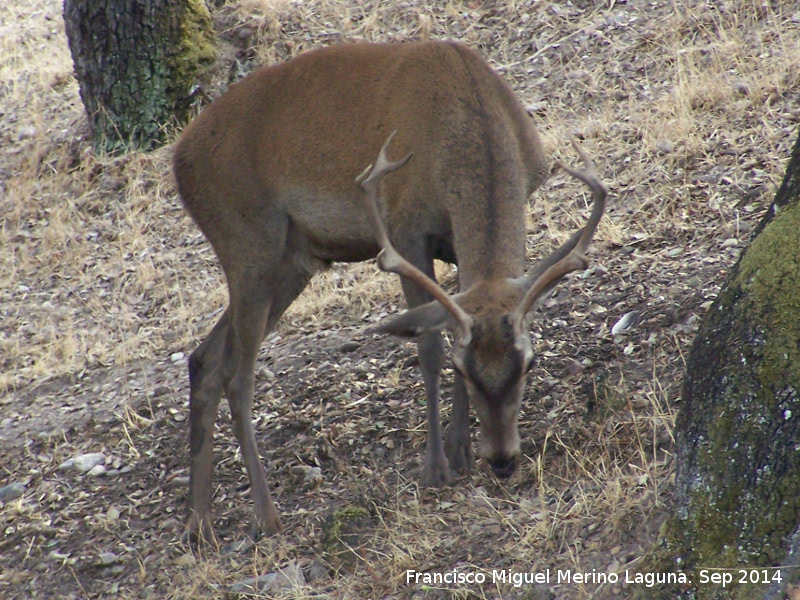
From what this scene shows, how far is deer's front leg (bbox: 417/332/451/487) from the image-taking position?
5.31 metres

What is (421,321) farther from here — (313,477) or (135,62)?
(135,62)

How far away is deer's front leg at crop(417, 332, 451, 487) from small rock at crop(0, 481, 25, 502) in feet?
8.47

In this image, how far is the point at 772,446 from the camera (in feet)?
10.6

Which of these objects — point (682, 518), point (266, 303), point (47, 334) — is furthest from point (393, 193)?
point (47, 334)

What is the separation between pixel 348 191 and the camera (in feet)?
18.4

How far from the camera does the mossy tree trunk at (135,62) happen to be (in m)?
9.74

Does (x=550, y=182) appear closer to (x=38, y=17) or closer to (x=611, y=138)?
(x=611, y=138)

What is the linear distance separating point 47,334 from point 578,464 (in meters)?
5.22

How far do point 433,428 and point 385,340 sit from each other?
1.43 meters

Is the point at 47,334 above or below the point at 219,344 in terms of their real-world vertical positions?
below

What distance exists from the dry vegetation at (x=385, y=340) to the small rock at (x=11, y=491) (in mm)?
111

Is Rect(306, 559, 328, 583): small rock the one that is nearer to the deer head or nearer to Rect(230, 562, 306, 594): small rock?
Rect(230, 562, 306, 594): small rock

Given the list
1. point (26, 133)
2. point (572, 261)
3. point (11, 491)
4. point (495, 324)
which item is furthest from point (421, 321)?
point (26, 133)

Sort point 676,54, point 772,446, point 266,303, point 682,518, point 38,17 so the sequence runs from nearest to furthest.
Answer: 1. point 772,446
2. point 682,518
3. point 266,303
4. point 676,54
5. point 38,17
